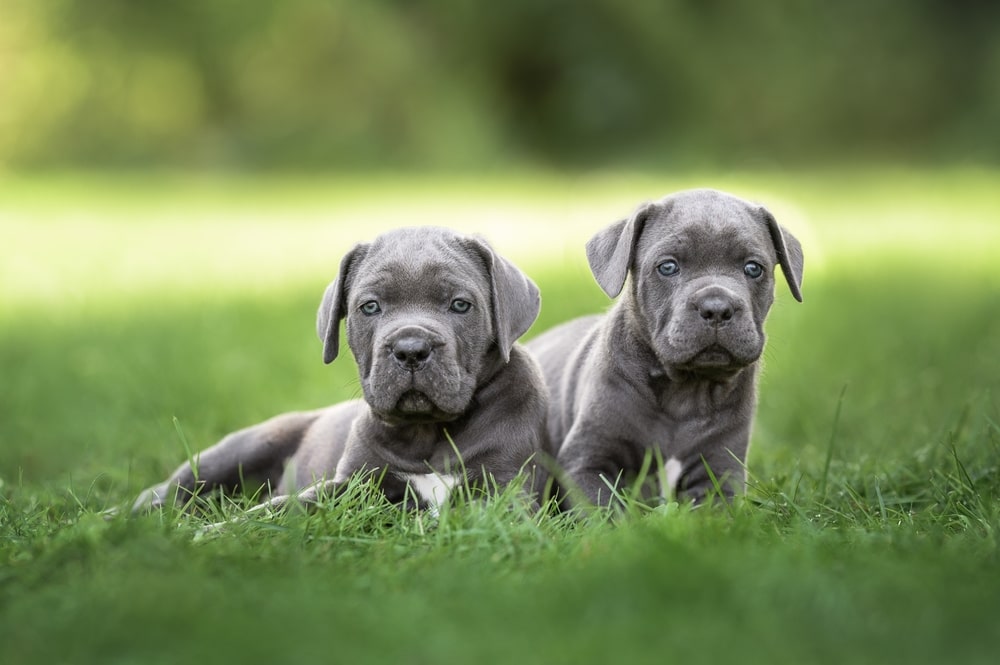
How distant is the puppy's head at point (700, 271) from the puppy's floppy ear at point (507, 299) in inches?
14.9

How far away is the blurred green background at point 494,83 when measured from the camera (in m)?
28.5

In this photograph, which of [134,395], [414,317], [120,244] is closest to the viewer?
[414,317]

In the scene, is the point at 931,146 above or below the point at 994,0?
below

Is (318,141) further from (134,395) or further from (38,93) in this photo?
(134,395)

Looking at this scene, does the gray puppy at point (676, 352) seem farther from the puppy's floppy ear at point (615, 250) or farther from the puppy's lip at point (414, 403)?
the puppy's lip at point (414, 403)

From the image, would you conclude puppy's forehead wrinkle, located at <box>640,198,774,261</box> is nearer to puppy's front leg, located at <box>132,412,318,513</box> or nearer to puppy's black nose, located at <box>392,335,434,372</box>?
puppy's black nose, located at <box>392,335,434,372</box>

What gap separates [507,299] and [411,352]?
2.21ft

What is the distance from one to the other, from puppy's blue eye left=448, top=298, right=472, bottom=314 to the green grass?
97 centimetres

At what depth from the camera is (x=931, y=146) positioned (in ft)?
112

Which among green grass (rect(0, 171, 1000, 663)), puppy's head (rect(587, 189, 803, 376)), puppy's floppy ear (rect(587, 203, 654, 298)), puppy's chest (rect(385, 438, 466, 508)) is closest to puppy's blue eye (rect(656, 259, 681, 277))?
puppy's head (rect(587, 189, 803, 376))

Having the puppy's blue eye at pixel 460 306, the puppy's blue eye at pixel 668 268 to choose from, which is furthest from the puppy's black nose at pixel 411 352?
the puppy's blue eye at pixel 668 268

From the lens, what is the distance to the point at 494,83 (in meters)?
36.1

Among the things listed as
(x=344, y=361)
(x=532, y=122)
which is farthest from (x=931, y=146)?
(x=344, y=361)

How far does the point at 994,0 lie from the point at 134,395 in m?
36.1
